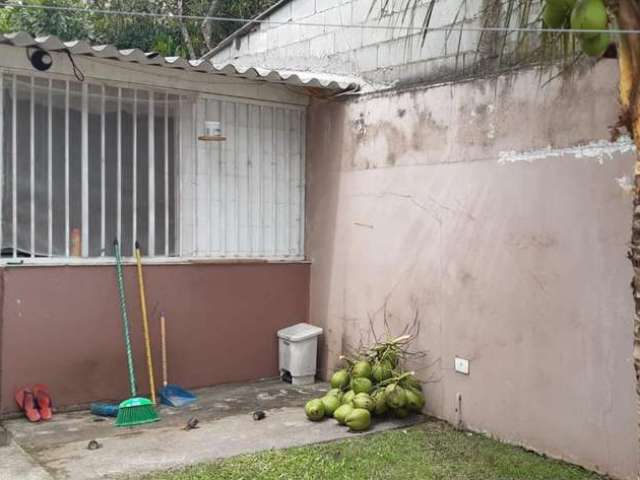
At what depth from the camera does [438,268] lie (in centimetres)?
568

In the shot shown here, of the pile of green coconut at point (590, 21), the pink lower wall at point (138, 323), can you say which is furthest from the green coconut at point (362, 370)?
the pile of green coconut at point (590, 21)

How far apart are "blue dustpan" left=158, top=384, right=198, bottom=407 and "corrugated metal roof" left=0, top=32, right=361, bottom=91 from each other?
9.39 feet

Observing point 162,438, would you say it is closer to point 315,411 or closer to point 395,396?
point 315,411

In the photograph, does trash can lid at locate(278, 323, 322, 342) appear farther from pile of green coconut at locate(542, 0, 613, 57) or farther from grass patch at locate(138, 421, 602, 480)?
pile of green coconut at locate(542, 0, 613, 57)

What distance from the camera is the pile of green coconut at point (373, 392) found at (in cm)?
546

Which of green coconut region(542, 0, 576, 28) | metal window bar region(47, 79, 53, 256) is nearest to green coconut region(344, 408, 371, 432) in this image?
metal window bar region(47, 79, 53, 256)

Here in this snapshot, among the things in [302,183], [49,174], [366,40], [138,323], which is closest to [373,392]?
[138,323]

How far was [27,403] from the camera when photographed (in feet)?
18.3

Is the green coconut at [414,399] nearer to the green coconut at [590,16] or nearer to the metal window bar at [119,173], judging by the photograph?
the metal window bar at [119,173]

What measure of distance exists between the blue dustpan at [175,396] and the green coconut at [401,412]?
1865mm

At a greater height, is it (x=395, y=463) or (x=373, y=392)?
(x=373, y=392)

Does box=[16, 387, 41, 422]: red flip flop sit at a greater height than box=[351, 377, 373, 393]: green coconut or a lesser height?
lesser

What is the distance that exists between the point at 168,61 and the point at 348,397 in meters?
3.13

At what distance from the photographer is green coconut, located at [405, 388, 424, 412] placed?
5566 millimetres
